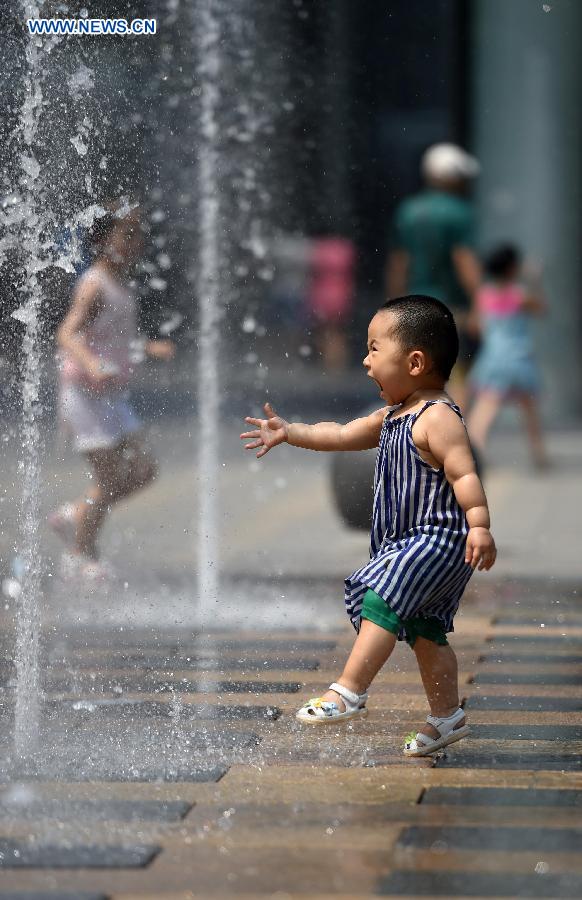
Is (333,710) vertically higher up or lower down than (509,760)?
higher up

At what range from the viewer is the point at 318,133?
10.1 m

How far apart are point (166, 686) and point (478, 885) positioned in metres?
1.85

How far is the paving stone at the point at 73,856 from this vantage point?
315 centimetres

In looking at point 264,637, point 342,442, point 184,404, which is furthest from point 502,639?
point 184,404

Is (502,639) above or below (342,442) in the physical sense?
below

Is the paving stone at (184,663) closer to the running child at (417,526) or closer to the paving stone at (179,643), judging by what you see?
the paving stone at (179,643)

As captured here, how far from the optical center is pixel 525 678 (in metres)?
4.83

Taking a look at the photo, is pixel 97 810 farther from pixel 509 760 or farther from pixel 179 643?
pixel 179 643

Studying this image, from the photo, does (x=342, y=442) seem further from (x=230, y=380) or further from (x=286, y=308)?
(x=286, y=308)

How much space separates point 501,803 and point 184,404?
22.4 ft

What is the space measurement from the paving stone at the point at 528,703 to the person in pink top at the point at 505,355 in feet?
19.3

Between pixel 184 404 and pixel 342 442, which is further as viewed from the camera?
pixel 184 404

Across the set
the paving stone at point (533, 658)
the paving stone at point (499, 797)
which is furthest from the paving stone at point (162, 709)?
the paving stone at point (533, 658)

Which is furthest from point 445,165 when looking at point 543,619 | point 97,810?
point 97,810
